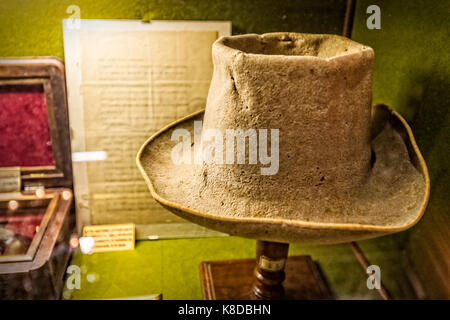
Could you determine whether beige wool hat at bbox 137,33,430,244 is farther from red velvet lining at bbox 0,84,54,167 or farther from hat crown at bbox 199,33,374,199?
red velvet lining at bbox 0,84,54,167

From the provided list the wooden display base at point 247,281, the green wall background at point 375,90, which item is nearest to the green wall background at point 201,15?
the green wall background at point 375,90

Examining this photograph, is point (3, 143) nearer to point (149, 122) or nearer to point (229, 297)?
point (149, 122)

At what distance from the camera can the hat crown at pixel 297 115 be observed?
2.54 ft

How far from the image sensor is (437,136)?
995mm

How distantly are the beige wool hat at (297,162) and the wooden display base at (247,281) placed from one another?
0.42m

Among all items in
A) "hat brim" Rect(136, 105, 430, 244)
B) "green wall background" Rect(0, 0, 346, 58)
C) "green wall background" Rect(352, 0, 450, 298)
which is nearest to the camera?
"hat brim" Rect(136, 105, 430, 244)

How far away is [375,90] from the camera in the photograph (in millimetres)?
1221

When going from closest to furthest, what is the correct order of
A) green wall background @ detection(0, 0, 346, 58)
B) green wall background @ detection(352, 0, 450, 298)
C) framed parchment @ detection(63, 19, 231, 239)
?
green wall background @ detection(352, 0, 450, 298), green wall background @ detection(0, 0, 346, 58), framed parchment @ detection(63, 19, 231, 239)

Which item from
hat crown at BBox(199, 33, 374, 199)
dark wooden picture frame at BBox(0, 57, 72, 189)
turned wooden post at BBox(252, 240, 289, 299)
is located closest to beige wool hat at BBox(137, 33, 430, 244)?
hat crown at BBox(199, 33, 374, 199)

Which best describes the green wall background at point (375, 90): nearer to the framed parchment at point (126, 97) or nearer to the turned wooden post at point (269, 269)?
the framed parchment at point (126, 97)

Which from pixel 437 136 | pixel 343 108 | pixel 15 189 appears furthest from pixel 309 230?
pixel 15 189

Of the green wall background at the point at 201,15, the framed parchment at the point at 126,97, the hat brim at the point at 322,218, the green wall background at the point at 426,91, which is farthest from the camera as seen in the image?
the framed parchment at the point at 126,97

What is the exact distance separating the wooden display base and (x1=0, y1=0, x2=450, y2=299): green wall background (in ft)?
0.13

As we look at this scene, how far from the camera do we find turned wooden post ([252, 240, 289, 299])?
105cm
